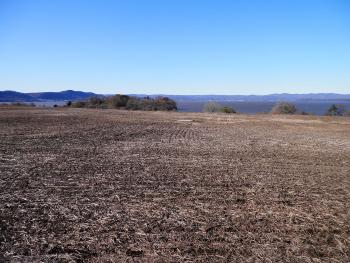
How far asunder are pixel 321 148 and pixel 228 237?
49.7ft

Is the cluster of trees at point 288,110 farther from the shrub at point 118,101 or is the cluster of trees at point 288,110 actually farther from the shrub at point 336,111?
the shrub at point 118,101

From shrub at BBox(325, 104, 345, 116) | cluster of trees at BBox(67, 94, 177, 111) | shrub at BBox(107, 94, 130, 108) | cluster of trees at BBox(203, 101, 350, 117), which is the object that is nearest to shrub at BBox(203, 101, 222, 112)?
cluster of trees at BBox(203, 101, 350, 117)

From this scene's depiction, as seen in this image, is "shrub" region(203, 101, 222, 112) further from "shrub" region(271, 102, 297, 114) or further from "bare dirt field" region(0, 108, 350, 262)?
"bare dirt field" region(0, 108, 350, 262)

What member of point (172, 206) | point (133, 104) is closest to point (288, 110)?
point (133, 104)

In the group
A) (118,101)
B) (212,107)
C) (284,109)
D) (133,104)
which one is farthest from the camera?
(118,101)

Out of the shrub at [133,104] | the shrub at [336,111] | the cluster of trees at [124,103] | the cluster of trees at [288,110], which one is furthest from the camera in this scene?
the cluster of trees at [124,103]

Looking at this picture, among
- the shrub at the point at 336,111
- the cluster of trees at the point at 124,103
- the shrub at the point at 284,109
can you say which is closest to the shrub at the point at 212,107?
the shrub at the point at 284,109

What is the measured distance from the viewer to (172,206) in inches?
390

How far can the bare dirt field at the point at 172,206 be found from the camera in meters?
7.37

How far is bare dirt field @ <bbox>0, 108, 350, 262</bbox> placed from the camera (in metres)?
A: 7.37

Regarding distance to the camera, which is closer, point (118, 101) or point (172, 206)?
point (172, 206)

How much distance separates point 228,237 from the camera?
800cm

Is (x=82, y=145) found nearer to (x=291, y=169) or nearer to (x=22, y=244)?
(x=291, y=169)

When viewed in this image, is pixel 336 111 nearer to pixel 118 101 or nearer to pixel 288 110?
pixel 288 110
